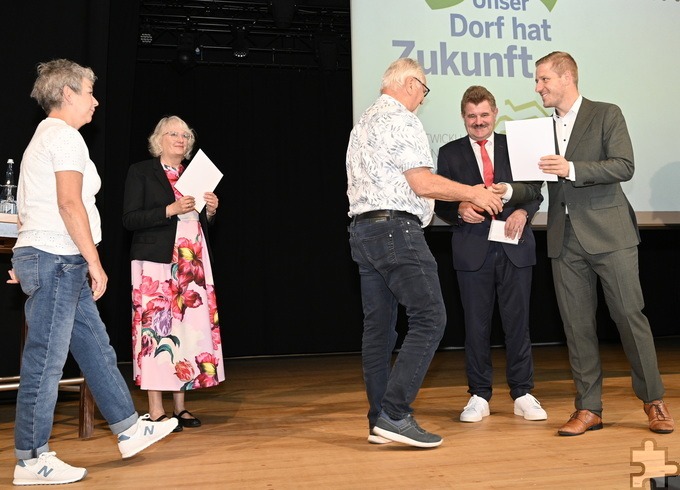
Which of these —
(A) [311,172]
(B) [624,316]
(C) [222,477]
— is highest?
(A) [311,172]

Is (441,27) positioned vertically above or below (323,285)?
above

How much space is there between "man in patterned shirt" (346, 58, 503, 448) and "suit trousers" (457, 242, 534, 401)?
0.68 m

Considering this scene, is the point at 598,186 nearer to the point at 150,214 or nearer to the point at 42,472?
the point at 150,214

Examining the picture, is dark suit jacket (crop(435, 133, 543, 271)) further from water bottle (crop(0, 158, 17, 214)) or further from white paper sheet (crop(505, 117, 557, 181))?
water bottle (crop(0, 158, 17, 214))

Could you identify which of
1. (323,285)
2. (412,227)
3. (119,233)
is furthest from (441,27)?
(323,285)

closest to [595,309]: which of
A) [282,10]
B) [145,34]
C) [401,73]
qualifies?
[401,73]

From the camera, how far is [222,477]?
2486 millimetres

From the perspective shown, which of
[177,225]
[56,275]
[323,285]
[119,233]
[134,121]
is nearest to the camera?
[56,275]

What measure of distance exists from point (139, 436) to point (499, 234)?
1.87 meters

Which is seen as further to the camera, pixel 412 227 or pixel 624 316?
pixel 624 316

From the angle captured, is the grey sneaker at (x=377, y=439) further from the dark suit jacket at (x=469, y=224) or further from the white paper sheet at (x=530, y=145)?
the white paper sheet at (x=530, y=145)

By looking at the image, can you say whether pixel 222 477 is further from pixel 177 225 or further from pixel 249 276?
pixel 249 276

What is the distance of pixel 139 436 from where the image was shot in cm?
268

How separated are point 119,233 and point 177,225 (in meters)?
1.80
